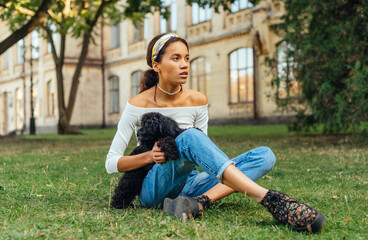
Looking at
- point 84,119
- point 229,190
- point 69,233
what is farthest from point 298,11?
point 84,119

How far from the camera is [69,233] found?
288cm

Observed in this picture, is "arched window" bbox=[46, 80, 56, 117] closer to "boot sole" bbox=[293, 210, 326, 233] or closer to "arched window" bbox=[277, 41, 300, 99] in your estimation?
"arched window" bbox=[277, 41, 300, 99]

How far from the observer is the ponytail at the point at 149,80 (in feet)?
12.6

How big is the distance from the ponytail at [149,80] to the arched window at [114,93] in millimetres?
32900

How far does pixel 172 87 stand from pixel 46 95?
36.1 m

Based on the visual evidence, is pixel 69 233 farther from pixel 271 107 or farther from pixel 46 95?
pixel 46 95

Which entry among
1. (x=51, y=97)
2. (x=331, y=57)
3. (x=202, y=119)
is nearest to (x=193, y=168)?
(x=202, y=119)

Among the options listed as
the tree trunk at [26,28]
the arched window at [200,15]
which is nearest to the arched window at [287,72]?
the tree trunk at [26,28]

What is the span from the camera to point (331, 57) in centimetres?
1062

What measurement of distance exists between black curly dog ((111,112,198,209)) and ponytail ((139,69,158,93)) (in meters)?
0.59

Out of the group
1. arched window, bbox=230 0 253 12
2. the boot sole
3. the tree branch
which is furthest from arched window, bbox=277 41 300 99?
arched window, bbox=230 0 253 12

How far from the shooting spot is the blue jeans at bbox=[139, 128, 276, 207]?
3104 mm

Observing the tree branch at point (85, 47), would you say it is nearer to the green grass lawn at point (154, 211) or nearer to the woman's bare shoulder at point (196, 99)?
the green grass lawn at point (154, 211)

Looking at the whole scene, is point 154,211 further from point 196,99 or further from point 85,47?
point 85,47
